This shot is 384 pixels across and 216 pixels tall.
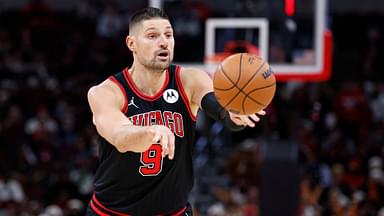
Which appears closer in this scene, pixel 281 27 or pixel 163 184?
pixel 163 184

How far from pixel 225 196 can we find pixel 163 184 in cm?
920

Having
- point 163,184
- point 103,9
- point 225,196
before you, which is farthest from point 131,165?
point 103,9

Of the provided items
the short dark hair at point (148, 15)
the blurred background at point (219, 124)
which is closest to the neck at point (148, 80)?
the short dark hair at point (148, 15)

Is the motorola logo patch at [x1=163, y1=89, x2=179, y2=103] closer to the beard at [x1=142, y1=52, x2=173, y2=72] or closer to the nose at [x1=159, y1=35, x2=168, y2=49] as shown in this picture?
the beard at [x1=142, y1=52, x2=173, y2=72]

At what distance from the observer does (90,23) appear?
65.3 ft

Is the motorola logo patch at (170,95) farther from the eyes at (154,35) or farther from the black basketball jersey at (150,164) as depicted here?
A: the eyes at (154,35)

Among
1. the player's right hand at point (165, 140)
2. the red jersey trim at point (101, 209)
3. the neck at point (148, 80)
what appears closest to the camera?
the player's right hand at point (165, 140)

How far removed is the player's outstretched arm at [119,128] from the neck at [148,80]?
0.17 meters

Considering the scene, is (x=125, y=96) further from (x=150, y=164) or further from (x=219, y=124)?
(x=219, y=124)

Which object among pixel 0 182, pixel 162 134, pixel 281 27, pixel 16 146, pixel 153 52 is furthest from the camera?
pixel 16 146

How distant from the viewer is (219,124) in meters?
15.8

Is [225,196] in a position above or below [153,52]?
below

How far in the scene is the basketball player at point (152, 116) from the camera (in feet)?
18.5

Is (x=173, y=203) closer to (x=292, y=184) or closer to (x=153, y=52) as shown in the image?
(x=153, y=52)
